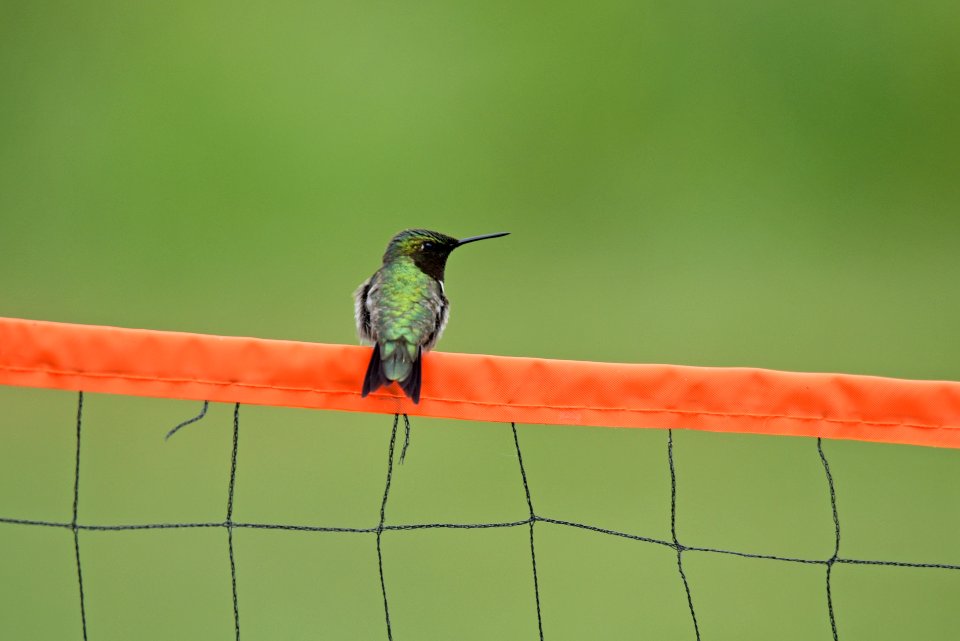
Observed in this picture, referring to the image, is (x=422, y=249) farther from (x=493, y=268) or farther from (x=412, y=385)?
(x=493, y=268)

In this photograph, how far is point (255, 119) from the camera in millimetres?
10812

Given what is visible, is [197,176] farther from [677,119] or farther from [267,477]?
[677,119]

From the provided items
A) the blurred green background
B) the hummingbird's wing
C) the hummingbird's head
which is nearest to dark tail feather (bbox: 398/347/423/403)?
the hummingbird's wing

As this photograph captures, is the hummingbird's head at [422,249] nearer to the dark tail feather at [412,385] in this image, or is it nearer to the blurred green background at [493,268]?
the dark tail feather at [412,385]

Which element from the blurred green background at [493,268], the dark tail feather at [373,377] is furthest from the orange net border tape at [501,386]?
the blurred green background at [493,268]

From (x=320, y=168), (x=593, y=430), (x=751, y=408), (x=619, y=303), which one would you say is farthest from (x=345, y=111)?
(x=751, y=408)

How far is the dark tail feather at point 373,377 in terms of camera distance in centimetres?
147

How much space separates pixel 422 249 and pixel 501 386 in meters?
0.94

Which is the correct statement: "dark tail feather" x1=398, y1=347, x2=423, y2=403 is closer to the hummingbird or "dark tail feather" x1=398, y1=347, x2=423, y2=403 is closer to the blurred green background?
the hummingbird

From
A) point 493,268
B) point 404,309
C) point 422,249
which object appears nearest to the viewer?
point 404,309

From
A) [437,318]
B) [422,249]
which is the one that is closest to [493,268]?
[422,249]

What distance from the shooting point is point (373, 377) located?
58.4 inches

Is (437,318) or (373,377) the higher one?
(437,318)

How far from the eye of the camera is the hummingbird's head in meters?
2.33
